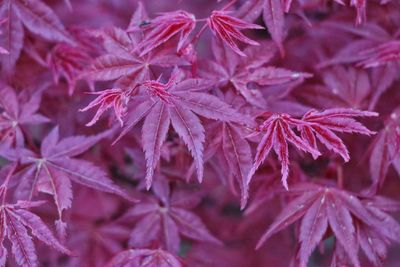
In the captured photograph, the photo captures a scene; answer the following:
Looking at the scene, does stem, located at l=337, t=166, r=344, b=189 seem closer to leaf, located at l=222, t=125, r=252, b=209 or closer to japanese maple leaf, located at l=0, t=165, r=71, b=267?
leaf, located at l=222, t=125, r=252, b=209

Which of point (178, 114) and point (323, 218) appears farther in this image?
point (323, 218)

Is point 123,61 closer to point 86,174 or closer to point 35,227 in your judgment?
point 86,174

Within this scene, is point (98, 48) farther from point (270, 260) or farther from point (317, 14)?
point (270, 260)

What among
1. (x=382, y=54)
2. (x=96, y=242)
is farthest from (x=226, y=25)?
(x=96, y=242)

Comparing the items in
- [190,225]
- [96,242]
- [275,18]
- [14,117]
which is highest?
[275,18]

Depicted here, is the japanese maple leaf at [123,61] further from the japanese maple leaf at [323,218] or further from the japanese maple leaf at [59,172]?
the japanese maple leaf at [323,218]

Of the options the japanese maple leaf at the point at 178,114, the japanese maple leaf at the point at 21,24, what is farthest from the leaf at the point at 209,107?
the japanese maple leaf at the point at 21,24

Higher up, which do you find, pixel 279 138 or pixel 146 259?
pixel 279 138

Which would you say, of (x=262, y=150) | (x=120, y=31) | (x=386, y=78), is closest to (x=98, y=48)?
(x=120, y=31)
